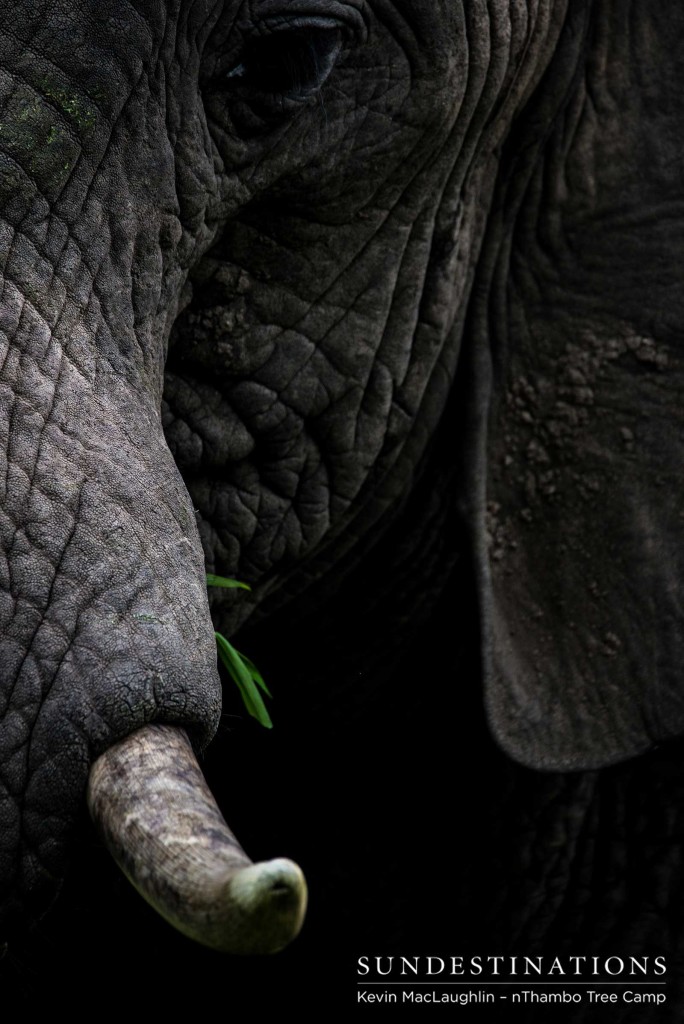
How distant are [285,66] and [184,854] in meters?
1.08

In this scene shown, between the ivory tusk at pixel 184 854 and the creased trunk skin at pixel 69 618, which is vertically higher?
the creased trunk skin at pixel 69 618

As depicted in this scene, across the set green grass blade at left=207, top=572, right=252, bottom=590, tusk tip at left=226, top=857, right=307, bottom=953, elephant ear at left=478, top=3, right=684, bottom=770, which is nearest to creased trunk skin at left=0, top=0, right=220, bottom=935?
tusk tip at left=226, top=857, right=307, bottom=953

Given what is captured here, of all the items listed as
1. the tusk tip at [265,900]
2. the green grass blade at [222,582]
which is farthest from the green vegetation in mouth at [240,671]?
the tusk tip at [265,900]

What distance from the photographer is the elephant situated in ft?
5.43

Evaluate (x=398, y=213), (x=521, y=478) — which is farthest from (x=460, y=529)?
(x=398, y=213)

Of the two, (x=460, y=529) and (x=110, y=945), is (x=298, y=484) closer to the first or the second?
(x=460, y=529)

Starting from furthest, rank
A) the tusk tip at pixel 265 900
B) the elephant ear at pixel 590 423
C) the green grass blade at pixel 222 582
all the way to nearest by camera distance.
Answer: the elephant ear at pixel 590 423, the green grass blade at pixel 222 582, the tusk tip at pixel 265 900

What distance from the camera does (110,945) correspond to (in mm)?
3014

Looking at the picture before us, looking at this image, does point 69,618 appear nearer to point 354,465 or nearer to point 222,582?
point 222,582

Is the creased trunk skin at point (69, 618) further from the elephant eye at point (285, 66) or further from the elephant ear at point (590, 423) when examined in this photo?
the elephant ear at point (590, 423)

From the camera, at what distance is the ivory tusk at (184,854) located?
1.31m

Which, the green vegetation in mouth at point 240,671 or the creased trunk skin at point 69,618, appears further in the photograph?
the green vegetation in mouth at point 240,671

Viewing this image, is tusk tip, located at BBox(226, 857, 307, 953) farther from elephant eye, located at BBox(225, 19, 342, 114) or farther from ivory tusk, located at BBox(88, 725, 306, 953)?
elephant eye, located at BBox(225, 19, 342, 114)

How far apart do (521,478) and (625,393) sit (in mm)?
224
